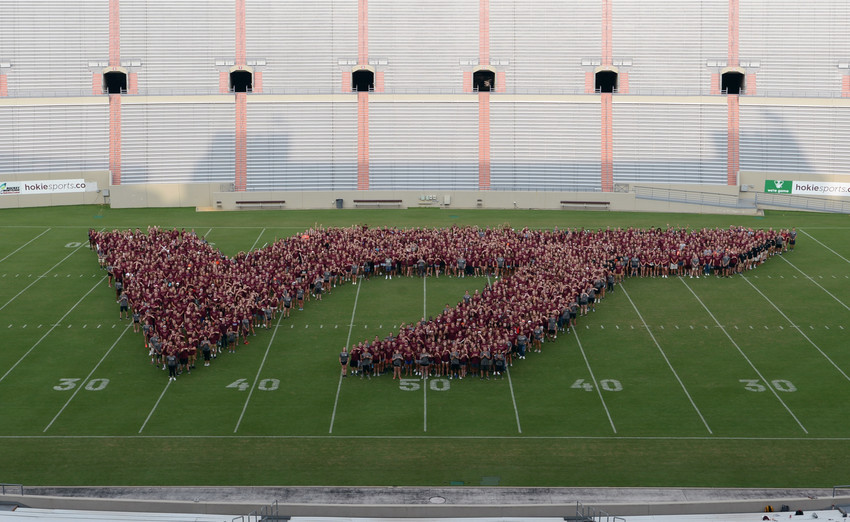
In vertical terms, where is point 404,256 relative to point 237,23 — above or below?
below

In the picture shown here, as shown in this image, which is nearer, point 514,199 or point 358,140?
point 514,199

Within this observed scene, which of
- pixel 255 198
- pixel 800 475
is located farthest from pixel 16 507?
pixel 255 198

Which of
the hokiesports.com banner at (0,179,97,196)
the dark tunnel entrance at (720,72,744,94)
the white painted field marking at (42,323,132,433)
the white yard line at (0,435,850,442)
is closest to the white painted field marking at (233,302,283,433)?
the white yard line at (0,435,850,442)

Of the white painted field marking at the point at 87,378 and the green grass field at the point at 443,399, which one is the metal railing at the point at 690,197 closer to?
the green grass field at the point at 443,399

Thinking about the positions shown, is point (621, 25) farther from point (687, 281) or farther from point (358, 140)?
point (687, 281)

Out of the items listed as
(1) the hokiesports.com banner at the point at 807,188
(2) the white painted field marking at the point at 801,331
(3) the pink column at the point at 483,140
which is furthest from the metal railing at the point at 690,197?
(2) the white painted field marking at the point at 801,331

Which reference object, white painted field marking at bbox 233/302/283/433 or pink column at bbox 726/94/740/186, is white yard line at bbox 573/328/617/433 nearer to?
white painted field marking at bbox 233/302/283/433
